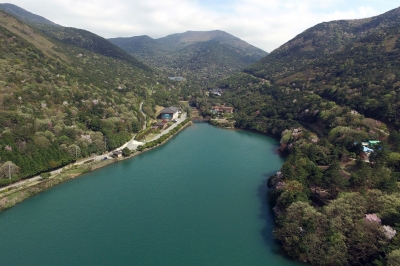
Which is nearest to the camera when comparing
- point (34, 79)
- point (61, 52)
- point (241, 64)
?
point (34, 79)

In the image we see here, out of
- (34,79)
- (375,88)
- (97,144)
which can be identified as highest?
(375,88)

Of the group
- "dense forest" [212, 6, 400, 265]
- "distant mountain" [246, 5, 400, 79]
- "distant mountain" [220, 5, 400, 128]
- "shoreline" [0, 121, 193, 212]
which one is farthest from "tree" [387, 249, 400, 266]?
"distant mountain" [246, 5, 400, 79]

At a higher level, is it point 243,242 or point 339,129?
Result: point 339,129

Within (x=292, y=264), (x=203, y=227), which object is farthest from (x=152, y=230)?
(x=292, y=264)

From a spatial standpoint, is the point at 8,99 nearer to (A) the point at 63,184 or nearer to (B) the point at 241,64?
(A) the point at 63,184

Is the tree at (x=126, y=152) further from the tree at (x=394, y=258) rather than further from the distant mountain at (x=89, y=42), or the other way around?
the distant mountain at (x=89, y=42)
